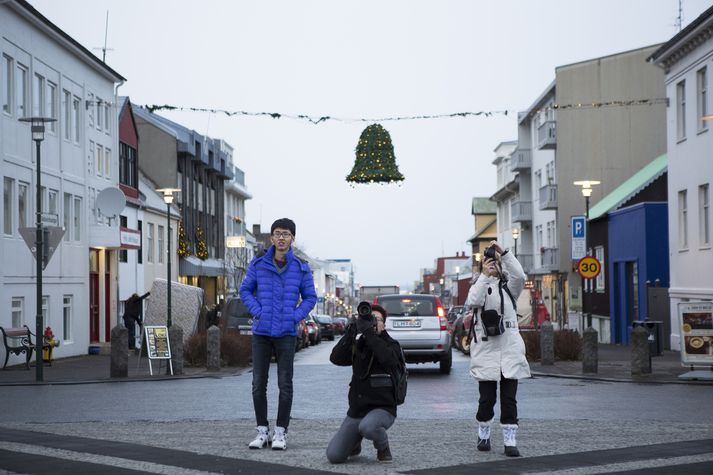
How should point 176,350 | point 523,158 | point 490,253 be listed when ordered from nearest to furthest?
point 490,253
point 176,350
point 523,158

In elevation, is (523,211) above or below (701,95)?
below

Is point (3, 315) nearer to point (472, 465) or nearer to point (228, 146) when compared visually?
point (472, 465)

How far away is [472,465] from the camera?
33.1ft

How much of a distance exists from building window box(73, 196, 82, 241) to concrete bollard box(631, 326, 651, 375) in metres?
20.3

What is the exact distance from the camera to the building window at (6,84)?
30.0 metres

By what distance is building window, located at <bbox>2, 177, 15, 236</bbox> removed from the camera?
30344mm

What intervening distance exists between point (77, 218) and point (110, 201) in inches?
119

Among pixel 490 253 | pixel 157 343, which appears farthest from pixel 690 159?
pixel 490 253

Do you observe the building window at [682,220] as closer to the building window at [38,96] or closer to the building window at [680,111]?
the building window at [680,111]

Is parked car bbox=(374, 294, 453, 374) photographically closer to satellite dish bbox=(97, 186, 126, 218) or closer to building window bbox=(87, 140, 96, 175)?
satellite dish bbox=(97, 186, 126, 218)

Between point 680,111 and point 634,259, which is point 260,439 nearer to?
point 680,111

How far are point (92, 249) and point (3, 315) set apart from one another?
10.8m

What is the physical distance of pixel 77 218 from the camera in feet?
124

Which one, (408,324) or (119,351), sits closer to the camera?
(119,351)
